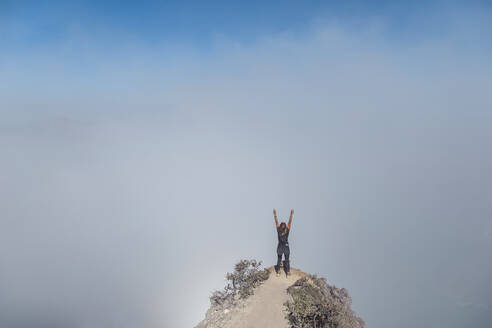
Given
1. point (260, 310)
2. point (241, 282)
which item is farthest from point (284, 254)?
point (260, 310)

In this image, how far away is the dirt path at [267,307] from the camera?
19.0 meters

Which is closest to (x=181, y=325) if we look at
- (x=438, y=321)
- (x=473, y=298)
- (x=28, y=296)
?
(x=28, y=296)

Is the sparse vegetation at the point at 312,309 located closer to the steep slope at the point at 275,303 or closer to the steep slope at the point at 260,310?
the steep slope at the point at 275,303

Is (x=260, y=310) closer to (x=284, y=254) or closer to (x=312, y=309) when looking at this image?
(x=312, y=309)

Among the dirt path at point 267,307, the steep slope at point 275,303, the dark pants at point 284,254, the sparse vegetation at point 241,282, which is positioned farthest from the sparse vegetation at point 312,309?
the sparse vegetation at point 241,282

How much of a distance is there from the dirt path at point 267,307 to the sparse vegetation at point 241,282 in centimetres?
50

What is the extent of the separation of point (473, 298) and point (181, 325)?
612 ft

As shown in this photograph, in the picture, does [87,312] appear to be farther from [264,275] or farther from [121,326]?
[264,275]

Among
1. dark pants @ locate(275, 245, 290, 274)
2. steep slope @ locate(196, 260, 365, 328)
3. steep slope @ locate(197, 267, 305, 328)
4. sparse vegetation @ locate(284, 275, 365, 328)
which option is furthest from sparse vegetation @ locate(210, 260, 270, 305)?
sparse vegetation @ locate(284, 275, 365, 328)

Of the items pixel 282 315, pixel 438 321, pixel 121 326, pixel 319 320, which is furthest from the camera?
pixel 438 321

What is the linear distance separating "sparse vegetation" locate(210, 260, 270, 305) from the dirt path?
1.66 feet

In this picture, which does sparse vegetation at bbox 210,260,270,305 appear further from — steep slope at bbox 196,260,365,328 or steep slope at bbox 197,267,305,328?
steep slope at bbox 197,267,305,328

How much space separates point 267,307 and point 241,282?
3355 mm

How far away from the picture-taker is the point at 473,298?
197 metres
